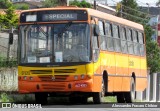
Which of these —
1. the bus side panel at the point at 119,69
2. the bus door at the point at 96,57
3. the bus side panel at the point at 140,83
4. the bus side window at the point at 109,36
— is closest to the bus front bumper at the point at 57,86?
the bus door at the point at 96,57

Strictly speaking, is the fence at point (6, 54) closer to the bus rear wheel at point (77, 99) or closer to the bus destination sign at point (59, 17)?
the bus rear wheel at point (77, 99)

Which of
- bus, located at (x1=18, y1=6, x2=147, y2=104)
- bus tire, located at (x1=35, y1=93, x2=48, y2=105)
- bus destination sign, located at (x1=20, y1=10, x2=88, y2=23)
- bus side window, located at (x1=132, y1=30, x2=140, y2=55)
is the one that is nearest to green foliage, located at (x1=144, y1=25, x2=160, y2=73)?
bus side window, located at (x1=132, y1=30, x2=140, y2=55)

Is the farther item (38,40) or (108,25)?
(108,25)

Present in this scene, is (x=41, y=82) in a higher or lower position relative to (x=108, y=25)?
lower

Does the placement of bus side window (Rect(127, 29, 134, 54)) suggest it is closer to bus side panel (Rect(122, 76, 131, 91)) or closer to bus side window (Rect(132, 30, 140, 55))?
bus side window (Rect(132, 30, 140, 55))

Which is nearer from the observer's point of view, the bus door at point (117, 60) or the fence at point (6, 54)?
the bus door at point (117, 60)

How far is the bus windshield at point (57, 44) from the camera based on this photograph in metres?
22.4

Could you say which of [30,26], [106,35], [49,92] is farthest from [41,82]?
[106,35]

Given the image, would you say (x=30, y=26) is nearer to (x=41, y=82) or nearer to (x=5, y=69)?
(x=41, y=82)

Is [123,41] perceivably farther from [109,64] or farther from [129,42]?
[109,64]

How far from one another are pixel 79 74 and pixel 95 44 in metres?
1.47

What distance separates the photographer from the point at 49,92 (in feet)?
74.2

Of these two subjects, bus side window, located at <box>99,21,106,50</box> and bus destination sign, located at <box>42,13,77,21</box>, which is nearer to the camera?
bus destination sign, located at <box>42,13,77,21</box>

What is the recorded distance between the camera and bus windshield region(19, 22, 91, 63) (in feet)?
73.4
